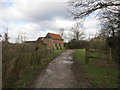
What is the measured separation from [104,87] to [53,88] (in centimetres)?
201

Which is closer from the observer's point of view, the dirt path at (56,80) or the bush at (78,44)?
the dirt path at (56,80)

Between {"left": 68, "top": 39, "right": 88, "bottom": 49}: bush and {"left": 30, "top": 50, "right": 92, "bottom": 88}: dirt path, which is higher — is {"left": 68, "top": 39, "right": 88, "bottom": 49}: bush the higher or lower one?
the higher one

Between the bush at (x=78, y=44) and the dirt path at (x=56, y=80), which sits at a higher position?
the bush at (x=78, y=44)

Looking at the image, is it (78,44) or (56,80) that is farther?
(78,44)

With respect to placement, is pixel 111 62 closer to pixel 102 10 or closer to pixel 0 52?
pixel 102 10

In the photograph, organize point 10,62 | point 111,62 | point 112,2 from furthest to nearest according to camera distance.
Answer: point 112,2 < point 111,62 < point 10,62

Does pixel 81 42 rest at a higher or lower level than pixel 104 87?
higher

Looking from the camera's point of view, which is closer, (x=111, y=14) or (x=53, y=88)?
(x=53, y=88)

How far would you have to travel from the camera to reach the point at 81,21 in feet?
28.7

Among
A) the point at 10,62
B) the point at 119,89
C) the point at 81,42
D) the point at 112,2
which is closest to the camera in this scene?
the point at 119,89

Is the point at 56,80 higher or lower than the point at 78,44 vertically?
lower

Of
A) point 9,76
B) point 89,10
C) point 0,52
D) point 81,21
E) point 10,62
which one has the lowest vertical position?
point 9,76

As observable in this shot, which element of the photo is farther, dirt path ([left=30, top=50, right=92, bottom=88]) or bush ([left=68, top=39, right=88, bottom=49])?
bush ([left=68, top=39, right=88, bottom=49])

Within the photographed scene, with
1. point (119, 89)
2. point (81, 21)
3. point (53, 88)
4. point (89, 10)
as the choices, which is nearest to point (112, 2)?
point (89, 10)
